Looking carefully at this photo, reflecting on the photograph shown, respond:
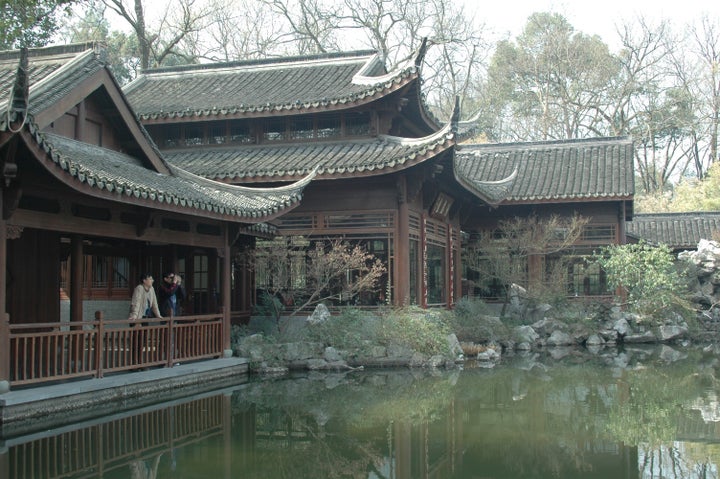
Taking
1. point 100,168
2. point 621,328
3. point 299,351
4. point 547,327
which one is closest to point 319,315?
point 299,351

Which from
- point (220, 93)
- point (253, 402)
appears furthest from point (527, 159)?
point (253, 402)

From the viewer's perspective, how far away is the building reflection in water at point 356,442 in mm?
6285

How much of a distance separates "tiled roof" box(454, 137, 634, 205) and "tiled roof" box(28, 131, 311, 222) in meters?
5.94

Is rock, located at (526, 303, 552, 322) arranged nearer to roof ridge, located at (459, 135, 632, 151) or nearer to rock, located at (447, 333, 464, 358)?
rock, located at (447, 333, 464, 358)

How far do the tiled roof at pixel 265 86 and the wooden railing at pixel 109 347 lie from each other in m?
4.94

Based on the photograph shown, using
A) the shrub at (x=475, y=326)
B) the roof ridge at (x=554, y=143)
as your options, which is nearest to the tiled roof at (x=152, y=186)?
the shrub at (x=475, y=326)

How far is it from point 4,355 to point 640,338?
13.1m

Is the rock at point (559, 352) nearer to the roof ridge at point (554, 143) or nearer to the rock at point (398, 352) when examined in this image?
the rock at point (398, 352)

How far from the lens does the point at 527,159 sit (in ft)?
73.9

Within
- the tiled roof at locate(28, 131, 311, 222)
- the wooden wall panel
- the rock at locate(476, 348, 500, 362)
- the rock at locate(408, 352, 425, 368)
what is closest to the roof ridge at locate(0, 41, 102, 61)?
the tiled roof at locate(28, 131, 311, 222)

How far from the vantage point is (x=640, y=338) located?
56.8 feet

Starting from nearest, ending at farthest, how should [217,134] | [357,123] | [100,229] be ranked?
1. [100,229]
2. [357,123]
3. [217,134]

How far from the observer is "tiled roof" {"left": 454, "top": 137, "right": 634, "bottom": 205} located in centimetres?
1947

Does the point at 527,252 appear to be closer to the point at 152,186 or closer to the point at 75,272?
the point at 152,186
